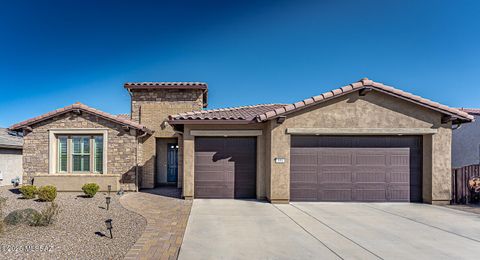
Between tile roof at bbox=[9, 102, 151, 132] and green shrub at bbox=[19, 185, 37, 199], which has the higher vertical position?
tile roof at bbox=[9, 102, 151, 132]

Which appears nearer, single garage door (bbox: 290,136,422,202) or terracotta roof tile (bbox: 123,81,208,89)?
single garage door (bbox: 290,136,422,202)

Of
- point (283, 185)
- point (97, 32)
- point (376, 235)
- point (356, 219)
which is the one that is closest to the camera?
point (376, 235)

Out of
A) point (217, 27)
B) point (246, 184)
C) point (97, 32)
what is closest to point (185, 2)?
point (217, 27)

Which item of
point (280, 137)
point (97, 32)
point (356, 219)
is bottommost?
point (356, 219)

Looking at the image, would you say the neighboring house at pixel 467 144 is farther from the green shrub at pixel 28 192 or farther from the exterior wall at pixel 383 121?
the green shrub at pixel 28 192

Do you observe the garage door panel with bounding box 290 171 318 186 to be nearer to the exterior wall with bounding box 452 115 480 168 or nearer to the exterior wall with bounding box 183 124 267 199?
the exterior wall with bounding box 183 124 267 199

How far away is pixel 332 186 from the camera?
1030cm

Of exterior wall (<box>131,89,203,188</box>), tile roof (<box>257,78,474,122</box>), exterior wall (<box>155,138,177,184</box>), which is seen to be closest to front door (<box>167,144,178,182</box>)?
exterior wall (<box>155,138,177,184</box>)

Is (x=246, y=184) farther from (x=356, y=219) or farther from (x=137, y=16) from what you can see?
(x=137, y=16)

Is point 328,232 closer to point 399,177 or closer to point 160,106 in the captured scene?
point 399,177

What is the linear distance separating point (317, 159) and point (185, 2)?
336 inches

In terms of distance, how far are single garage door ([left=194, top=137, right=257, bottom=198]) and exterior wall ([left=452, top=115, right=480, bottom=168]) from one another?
11.6 m

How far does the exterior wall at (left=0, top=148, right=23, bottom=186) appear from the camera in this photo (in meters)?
15.9

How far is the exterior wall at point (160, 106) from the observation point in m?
14.6
